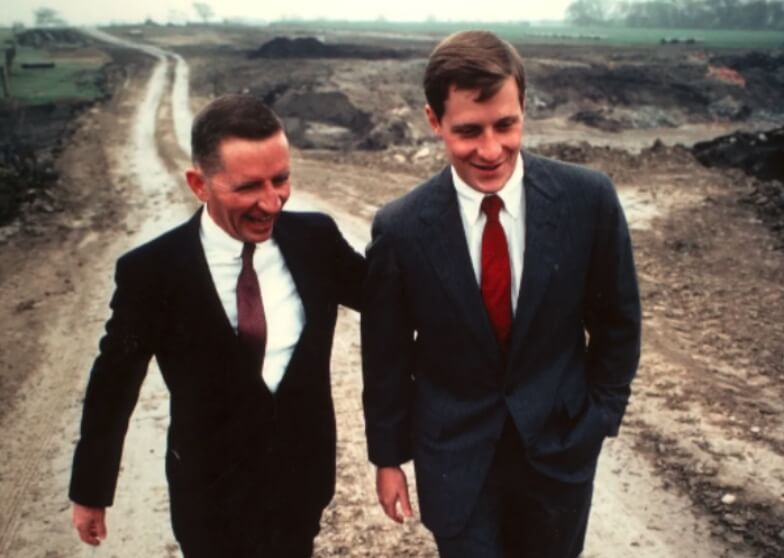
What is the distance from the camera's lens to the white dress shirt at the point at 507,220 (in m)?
2.29

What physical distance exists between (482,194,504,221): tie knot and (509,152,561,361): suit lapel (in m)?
0.09

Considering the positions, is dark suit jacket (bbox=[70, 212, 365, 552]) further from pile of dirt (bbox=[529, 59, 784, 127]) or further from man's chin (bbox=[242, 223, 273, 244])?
pile of dirt (bbox=[529, 59, 784, 127])

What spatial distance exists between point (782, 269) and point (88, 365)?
721 centimetres

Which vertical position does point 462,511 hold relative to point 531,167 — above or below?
below

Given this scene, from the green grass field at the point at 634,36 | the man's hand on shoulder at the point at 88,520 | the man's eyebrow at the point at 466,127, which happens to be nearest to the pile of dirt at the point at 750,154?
the man's eyebrow at the point at 466,127

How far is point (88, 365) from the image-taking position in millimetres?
6438

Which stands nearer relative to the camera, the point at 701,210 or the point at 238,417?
the point at 238,417

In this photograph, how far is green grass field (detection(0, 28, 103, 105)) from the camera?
84.6ft

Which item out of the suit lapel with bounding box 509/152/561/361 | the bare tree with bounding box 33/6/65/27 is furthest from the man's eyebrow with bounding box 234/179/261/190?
the bare tree with bounding box 33/6/65/27

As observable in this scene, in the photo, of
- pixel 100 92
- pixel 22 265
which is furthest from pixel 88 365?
pixel 100 92

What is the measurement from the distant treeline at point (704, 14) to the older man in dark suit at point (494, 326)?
11805 cm

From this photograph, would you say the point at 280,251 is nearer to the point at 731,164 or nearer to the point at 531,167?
the point at 531,167

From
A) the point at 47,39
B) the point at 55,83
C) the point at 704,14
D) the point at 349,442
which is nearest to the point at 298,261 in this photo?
the point at 349,442

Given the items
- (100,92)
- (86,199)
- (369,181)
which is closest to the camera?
(86,199)
